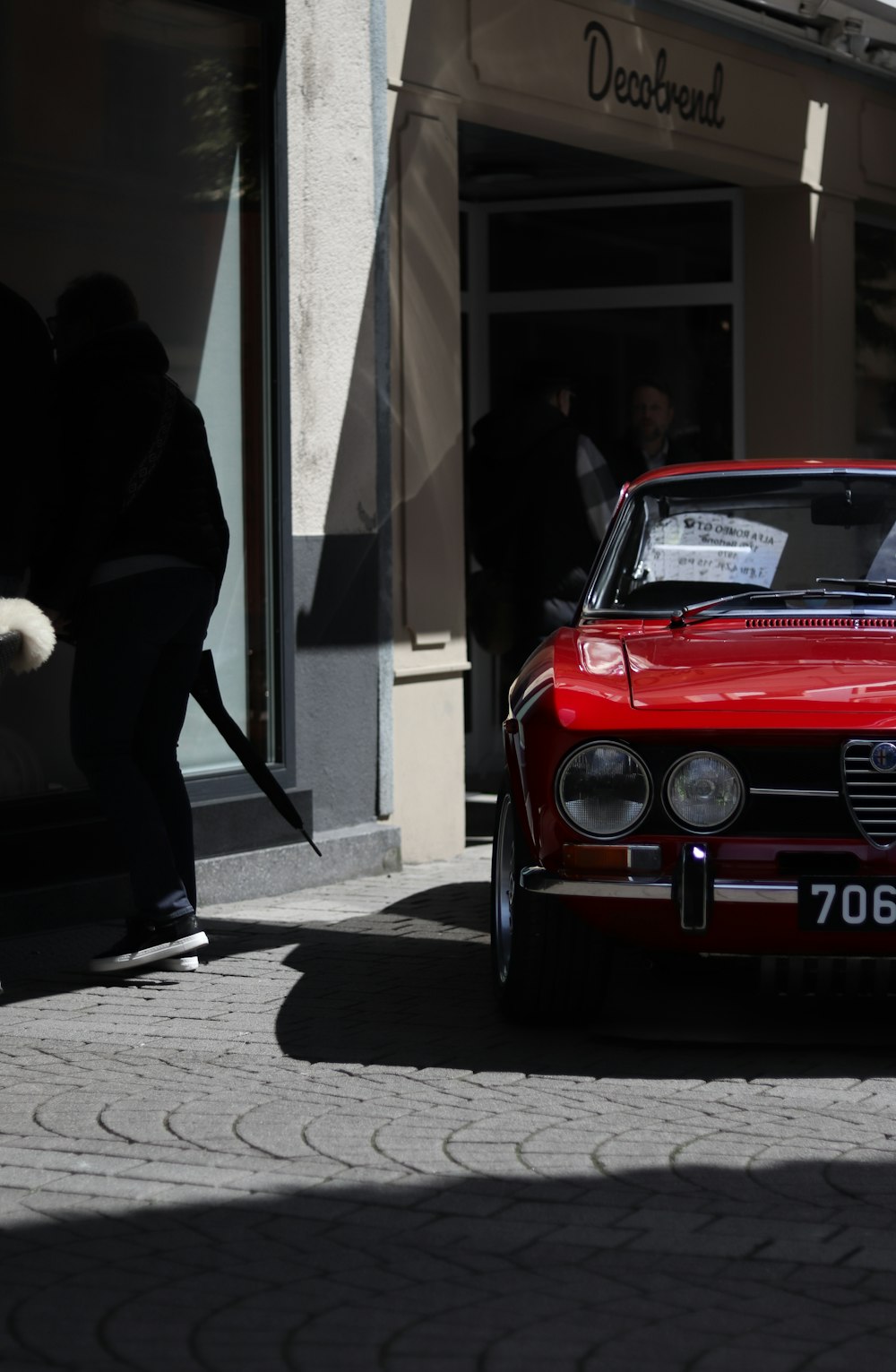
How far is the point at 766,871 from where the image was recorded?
17.6 ft

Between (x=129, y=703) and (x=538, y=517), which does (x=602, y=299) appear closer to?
(x=538, y=517)

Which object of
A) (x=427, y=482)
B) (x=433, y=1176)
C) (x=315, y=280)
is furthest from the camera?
(x=427, y=482)

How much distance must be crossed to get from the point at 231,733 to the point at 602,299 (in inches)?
261

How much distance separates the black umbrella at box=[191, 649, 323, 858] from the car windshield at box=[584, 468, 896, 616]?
4.36ft

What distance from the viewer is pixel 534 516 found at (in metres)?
9.42

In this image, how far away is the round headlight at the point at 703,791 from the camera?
5.41 metres

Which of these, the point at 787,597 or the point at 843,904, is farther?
the point at 787,597

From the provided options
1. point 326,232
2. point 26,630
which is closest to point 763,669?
point 26,630

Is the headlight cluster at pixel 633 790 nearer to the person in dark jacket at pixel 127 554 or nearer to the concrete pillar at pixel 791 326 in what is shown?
the person in dark jacket at pixel 127 554

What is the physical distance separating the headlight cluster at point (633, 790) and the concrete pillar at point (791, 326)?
810 centimetres

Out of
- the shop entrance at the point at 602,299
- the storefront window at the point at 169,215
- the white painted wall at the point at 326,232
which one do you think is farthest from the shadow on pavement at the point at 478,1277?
the shop entrance at the point at 602,299

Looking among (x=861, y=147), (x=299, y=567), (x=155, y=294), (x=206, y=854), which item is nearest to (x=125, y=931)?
(x=206, y=854)

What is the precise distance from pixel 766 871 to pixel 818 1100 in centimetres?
59

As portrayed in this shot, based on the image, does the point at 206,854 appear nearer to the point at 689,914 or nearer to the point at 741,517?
the point at 741,517
